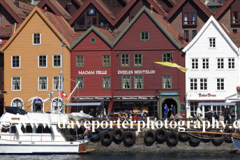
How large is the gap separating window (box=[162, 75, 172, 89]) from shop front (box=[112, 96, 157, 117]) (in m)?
2.15

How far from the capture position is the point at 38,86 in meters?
64.9

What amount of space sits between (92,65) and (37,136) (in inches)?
738

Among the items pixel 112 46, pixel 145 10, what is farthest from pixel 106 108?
pixel 145 10

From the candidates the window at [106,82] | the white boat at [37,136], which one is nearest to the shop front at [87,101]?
the window at [106,82]

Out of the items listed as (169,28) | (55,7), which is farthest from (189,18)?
(55,7)

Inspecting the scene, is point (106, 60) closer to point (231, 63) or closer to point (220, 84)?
point (220, 84)

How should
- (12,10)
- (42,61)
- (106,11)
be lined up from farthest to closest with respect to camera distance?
1. (12,10)
2. (106,11)
3. (42,61)

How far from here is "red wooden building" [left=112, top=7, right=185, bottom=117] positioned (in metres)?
63.2

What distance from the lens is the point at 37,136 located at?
4775cm

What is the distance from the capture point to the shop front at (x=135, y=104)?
207 feet

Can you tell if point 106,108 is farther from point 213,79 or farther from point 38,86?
point 213,79

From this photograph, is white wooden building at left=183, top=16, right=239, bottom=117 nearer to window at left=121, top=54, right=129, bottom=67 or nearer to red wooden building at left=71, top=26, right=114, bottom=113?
window at left=121, top=54, right=129, bottom=67

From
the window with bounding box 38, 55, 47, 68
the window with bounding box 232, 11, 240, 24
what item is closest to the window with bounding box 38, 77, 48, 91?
the window with bounding box 38, 55, 47, 68

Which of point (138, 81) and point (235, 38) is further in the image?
point (235, 38)
